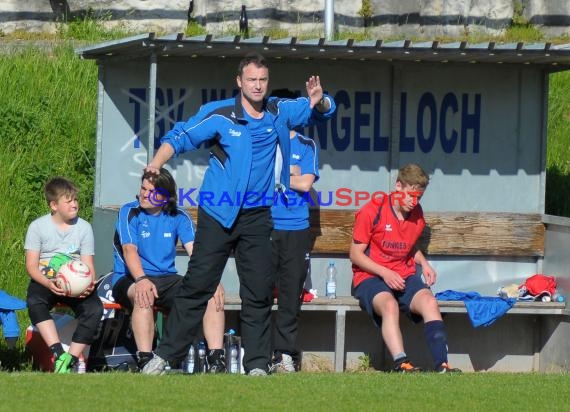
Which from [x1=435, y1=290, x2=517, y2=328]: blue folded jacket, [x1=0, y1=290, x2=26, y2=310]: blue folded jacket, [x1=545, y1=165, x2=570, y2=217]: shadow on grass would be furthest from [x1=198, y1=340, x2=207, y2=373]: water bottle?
[x1=545, y1=165, x2=570, y2=217]: shadow on grass

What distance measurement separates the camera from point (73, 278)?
10086mm

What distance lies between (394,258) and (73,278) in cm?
258

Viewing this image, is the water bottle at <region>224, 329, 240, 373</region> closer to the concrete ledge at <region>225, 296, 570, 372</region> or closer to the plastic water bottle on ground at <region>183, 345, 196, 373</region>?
the plastic water bottle on ground at <region>183, 345, 196, 373</region>

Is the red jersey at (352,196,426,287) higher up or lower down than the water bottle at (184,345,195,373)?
higher up

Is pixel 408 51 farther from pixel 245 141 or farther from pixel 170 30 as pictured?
pixel 170 30

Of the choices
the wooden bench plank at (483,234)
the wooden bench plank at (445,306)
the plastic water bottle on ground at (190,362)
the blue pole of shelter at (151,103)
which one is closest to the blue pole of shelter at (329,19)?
the wooden bench plank at (483,234)

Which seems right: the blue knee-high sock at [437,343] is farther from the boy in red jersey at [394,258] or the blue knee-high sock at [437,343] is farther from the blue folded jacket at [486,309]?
the blue folded jacket at [486,309]

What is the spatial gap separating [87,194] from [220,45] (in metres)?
3.13

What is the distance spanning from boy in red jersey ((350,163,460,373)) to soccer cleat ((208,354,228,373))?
4.16 feet

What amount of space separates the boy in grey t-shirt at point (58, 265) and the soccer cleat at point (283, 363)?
1475mm

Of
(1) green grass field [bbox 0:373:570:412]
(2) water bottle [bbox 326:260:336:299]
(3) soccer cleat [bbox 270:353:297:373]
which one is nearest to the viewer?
(1) green grass field [bbox 0:373:570:412]

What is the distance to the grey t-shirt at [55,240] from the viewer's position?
10.3 meters

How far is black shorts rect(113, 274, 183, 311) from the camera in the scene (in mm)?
10422

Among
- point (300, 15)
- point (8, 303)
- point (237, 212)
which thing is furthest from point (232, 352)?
point (300, 15)
